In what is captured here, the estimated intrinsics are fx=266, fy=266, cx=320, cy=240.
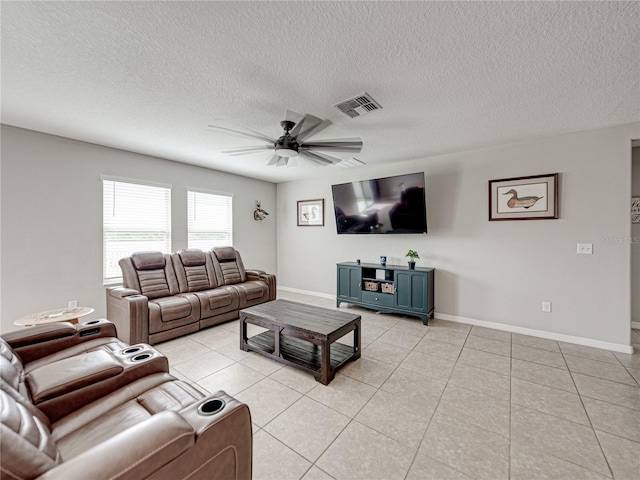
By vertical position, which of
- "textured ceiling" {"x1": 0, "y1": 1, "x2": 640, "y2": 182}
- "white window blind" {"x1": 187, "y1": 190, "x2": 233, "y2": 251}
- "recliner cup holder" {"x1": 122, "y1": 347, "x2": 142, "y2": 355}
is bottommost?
"recliner cup holder" {"x1": 122, "y1": 347, "x2": 142, "y2": 355}

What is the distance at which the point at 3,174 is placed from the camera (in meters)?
3.11

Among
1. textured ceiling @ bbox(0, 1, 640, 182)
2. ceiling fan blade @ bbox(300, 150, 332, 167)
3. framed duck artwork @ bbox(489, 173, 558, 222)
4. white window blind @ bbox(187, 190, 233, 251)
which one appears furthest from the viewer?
white window blind @ bbox(187, 190, 233, 251)

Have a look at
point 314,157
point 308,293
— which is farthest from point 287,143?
point 308,293

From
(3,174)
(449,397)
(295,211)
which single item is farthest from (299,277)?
(3,174)

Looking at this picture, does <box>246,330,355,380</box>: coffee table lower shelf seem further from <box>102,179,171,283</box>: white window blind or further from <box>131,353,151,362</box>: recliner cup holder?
<box>102,179,171,283</box>: white window blind

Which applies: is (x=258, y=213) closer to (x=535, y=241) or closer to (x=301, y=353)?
(x=301, y=353)

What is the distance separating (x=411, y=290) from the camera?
4.12m

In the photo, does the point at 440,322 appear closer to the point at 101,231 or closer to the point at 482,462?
the point at 482,462

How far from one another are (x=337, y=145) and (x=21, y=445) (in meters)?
2.67

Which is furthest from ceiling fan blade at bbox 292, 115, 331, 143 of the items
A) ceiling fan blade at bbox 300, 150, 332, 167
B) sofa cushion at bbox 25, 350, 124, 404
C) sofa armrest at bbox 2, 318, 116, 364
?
sofa armrest at bbox 2, 318, 116, 364

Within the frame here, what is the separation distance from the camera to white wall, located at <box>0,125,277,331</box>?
3.16 metres

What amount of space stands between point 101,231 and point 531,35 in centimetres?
512

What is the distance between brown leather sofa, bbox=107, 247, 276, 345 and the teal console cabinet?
1362mm

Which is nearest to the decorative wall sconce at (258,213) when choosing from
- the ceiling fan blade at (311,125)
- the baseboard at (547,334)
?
the ceiling fan blade at (311,125)
